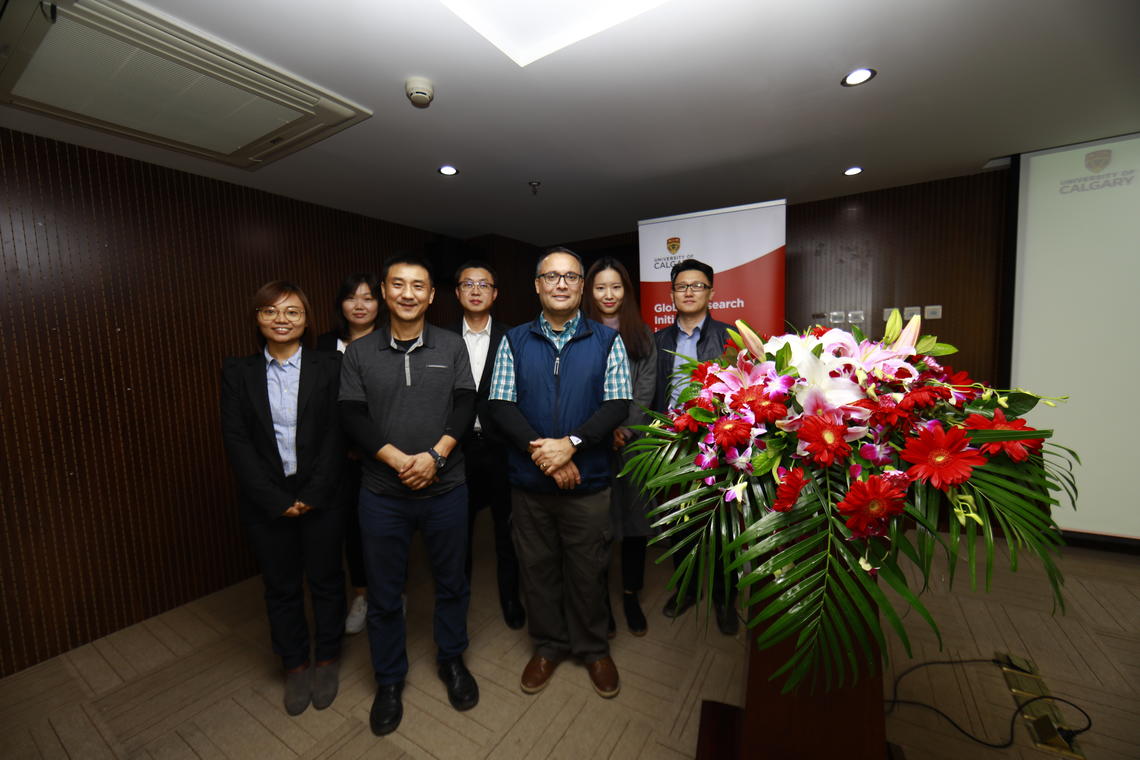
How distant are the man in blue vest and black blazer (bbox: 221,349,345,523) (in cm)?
69

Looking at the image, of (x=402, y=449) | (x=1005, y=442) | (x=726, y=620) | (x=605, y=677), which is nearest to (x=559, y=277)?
(x=402, y=449)

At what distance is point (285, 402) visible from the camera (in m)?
1.80

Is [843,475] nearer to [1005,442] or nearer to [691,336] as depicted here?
[1005,442]

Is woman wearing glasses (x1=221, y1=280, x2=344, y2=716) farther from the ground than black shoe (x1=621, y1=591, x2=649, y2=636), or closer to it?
farther from the ground

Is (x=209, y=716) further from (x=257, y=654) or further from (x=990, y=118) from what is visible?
(x=990, y=118)

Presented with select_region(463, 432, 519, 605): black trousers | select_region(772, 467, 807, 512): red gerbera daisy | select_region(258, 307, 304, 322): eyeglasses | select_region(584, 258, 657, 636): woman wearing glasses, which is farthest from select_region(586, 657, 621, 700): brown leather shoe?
select_region(258, 307, 304, 322): eyeglasses

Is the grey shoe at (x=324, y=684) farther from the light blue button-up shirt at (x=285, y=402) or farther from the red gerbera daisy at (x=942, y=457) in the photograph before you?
the red gerbera daisy at (x=942, y=457)

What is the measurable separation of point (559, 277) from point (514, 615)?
5.56 ft

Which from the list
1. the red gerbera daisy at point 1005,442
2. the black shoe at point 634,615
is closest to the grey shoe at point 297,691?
the black shoe at point 634,615

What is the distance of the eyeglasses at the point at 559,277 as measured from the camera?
5.75ft

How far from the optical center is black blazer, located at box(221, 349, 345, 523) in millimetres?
1721

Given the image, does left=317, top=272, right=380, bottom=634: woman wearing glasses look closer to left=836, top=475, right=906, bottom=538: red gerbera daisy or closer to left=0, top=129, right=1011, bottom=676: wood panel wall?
left=0, top=129, right=1011, bottom=676: wood panel wall

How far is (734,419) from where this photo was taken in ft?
3.07

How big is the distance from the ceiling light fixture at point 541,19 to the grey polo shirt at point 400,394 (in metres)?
1.14
